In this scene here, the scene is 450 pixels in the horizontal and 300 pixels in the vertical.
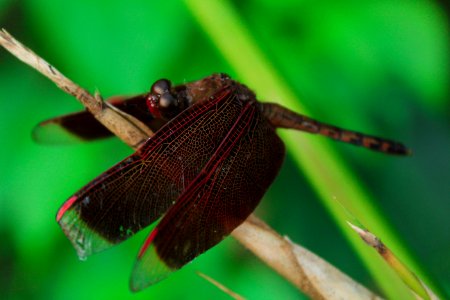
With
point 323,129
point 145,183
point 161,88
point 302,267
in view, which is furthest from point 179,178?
point 323,129

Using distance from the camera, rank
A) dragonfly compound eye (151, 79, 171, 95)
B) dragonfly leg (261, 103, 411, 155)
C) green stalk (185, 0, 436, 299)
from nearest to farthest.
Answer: dragonfly compound eye (151, 79, 171, 95), dragonfly leg (261, 103, 411, 155), green stalk (185, 0, 436, 299)

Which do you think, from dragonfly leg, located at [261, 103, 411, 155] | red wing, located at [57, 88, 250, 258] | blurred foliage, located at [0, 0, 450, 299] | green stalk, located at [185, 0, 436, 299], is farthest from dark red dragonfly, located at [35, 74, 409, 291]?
green stalk, located at [185, 0, 436, 299]

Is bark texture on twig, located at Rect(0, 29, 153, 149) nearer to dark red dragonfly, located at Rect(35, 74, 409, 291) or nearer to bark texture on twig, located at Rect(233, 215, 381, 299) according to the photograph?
dark red dragonfly, located at Rect(35, 74, 409, 291)

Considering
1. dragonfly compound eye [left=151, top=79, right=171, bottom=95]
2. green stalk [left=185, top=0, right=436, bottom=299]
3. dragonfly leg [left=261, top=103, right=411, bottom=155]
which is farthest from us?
green stalk [left=185, top=0, right=436, bottom=299]

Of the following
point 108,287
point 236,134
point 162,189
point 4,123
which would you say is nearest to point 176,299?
point 108,287

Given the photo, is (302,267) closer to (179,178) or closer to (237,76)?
(179,178)
